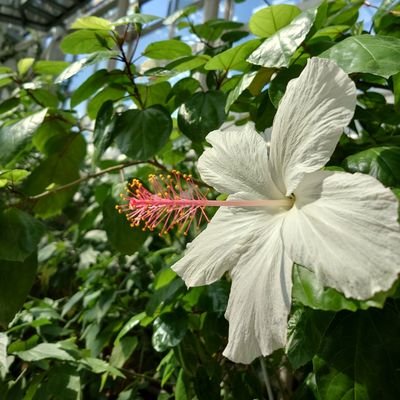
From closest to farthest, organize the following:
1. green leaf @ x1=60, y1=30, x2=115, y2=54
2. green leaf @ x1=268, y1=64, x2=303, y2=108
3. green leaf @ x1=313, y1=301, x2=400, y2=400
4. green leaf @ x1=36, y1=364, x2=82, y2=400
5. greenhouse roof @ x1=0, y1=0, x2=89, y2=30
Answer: green leaf @ x1=313, y1=301, x2=400, y2=400 → green leaf @ x1=268, y1=64, x2=303, y2=108 → green leaf @ x1=60, y1=30, x2=115, y2=54 → green leaf @ x1=36, y1=364, x2=82, y2=400 → greenhouse roof @ x1=0, y1=0, x2=89, y2=30

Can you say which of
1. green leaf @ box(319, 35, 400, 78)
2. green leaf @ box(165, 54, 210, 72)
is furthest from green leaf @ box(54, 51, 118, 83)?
green leaf @ box(319, 35, 400, 78)

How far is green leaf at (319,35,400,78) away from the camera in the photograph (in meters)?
0.45

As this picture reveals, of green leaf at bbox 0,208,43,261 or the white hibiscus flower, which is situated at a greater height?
the white hibiscus flower

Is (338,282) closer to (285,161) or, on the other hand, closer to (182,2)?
(285,161)

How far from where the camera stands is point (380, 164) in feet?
1.52

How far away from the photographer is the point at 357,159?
0.49 meters

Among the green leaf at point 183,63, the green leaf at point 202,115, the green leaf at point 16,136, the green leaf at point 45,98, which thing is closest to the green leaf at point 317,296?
the green leaf at point 202,115

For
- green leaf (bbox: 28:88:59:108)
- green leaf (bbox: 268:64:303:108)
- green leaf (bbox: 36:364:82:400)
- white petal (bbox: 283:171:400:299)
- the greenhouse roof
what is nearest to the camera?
white petal (bbox: 283:171:400:299)

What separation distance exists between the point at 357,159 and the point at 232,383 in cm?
51

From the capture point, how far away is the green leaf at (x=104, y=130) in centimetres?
76

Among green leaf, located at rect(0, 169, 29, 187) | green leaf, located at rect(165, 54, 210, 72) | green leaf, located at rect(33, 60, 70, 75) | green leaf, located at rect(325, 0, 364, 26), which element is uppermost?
green leaf, located at rect(325, 0, 364, 26)

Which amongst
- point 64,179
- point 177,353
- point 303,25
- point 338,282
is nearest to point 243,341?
point 338,282

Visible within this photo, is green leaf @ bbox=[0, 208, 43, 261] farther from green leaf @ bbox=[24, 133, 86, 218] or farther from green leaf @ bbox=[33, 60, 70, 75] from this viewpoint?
green leaf @ bbox=[33, 60, 70, 75]

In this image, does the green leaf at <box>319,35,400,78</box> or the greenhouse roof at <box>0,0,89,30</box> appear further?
the greenhouse roof at <box>0,0,89,30</box>
